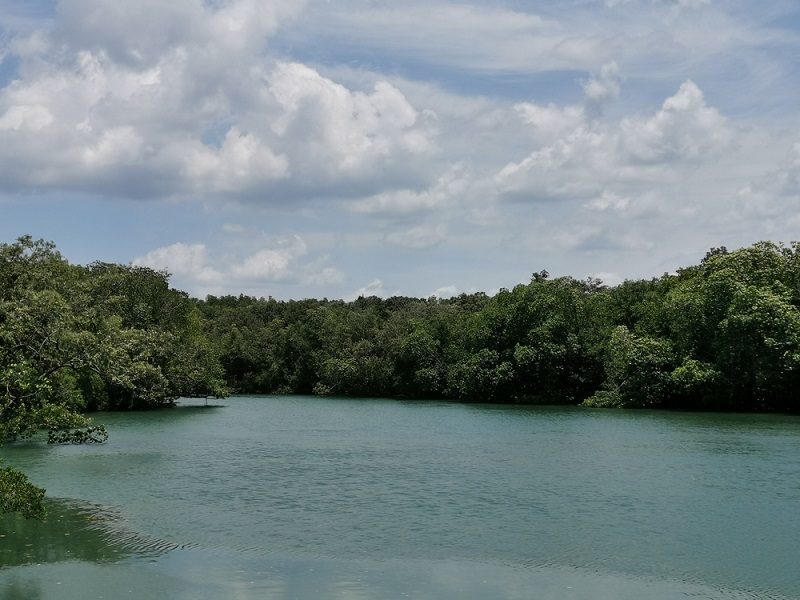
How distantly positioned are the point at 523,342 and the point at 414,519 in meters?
51.5

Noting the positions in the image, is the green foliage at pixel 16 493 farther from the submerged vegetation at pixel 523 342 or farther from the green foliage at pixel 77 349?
the submerged vegetation at pixel 523 342

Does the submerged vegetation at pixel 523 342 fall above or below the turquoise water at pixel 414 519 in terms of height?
above

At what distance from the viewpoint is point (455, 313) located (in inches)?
3620

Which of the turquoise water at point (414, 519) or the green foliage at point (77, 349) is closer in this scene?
the turquoise water at point (414, 519)

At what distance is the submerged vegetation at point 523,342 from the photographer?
172 ft

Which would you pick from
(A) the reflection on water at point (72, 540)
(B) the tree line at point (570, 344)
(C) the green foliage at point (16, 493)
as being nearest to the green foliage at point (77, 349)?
(C) the green foliage at point (16, 493)

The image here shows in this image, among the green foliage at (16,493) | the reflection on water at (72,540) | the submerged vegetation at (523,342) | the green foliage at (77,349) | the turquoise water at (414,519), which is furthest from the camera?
the submerged vegetation at (523,342)

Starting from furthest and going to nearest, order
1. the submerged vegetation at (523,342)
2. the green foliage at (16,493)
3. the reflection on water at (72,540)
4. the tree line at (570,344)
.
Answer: the tree line at (570,344) < the submerged vegetation at (523,342) < the reflection on water at (72,540) < the green foliage at (16,493)

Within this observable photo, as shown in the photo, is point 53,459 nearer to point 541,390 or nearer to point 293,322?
point 541,390

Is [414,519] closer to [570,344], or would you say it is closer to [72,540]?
[72,540]

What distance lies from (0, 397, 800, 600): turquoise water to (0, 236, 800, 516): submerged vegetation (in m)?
6.24

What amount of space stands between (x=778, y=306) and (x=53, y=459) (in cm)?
4435

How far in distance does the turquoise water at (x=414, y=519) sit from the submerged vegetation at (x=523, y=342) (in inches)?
246

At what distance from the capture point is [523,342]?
71.8 meters
